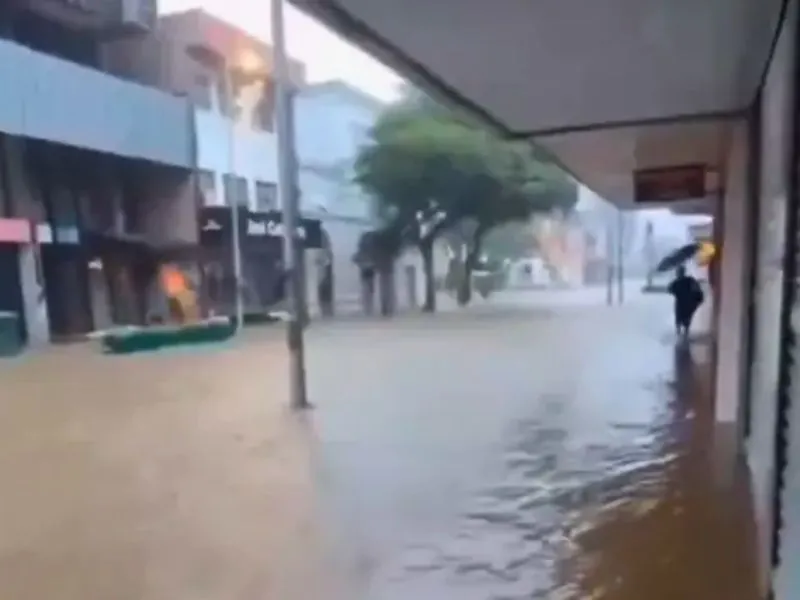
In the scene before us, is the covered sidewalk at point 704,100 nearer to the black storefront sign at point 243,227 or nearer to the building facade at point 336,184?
the black storefront sign at point 243,227

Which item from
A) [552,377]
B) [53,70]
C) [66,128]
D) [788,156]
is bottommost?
[552,377]

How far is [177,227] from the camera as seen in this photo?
1598 cm

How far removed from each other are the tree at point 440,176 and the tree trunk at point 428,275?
28mm

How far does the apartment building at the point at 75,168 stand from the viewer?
12719 millimetres

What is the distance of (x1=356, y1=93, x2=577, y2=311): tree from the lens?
1892 centimetres

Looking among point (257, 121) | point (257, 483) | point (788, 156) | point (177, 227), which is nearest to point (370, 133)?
point (257, 121)

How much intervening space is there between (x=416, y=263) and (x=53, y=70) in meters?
11.0

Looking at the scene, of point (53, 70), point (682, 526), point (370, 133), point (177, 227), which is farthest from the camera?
point (370, 133)

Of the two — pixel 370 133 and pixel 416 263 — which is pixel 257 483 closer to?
pixel 370 133

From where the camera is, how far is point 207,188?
16703 mm

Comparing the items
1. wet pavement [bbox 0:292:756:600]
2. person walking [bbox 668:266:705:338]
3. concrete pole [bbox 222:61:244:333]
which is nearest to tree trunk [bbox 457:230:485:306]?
concrete pole [bbox 222:61:244:333]

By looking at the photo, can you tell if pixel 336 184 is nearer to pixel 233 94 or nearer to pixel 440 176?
pixel 440 176

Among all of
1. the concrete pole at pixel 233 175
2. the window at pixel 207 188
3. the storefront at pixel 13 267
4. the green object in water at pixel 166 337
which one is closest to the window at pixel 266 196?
the concrete pole at pixel 233 175

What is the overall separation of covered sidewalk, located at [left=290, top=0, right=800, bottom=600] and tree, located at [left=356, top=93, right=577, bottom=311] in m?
12.7
